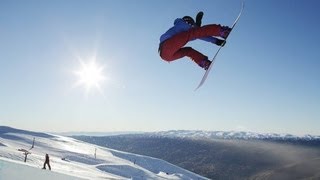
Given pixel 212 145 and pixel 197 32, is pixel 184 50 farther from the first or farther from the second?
pixel 212 145

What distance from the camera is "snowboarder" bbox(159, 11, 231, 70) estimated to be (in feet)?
26.5

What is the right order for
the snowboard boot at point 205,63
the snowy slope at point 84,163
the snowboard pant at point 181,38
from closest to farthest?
the snowboard pant at point 181,38 → the snowboard boot at point 205,63 → the snowy slope at point 84,163

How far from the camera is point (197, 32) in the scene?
26.6 ft

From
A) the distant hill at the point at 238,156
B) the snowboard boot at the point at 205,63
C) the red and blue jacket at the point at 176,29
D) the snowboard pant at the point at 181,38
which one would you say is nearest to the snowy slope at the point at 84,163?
the snowboard boot at the point at 205,63

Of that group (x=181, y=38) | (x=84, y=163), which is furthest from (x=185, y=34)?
(x=84, y=163)

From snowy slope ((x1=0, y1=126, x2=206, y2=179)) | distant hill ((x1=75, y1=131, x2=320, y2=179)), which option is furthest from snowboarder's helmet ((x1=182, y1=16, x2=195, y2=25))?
distant hill ((x1=75, y1=131, x2=320, y2=179))

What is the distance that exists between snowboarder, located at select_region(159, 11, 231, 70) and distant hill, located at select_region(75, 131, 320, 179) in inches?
4413

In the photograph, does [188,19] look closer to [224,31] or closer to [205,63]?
[224,31]

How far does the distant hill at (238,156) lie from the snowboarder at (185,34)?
368 ft

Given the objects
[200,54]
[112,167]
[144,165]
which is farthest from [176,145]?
[200,54]

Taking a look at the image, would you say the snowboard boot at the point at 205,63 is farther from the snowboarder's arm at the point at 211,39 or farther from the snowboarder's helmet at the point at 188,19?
the snowboarder's helmet at the point at 188,19

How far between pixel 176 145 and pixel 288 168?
62.5 m

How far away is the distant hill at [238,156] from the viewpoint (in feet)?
394

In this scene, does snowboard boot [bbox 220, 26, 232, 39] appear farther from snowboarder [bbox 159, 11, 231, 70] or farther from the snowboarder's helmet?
the snowboarder's helmet
